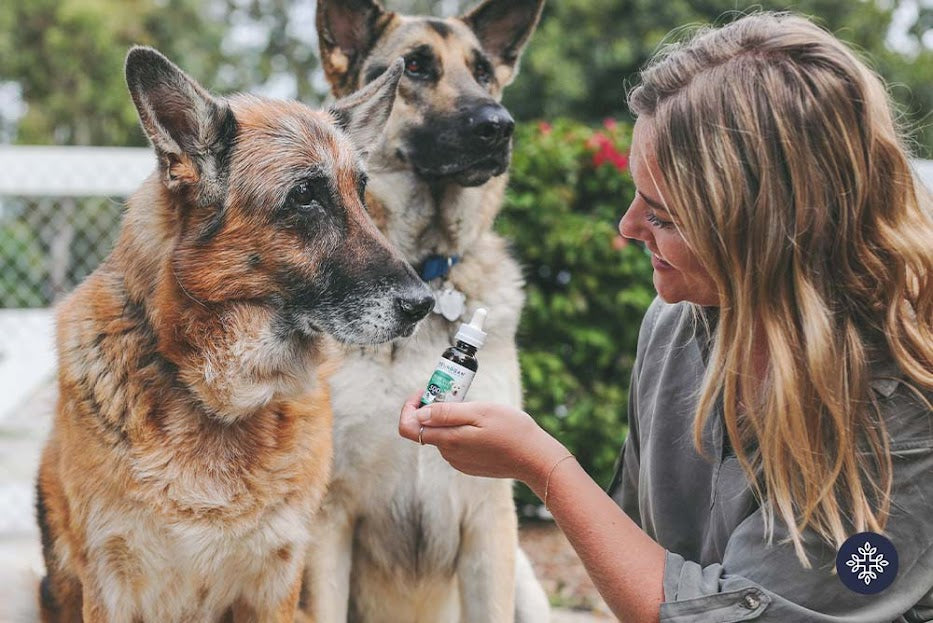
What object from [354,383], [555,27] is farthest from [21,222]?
[555,27]

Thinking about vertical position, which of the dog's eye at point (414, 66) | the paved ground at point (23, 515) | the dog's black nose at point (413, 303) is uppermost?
the dog's eye at point (414, 66)

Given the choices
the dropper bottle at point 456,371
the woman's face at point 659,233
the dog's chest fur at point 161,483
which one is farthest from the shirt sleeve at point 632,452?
the dog's chest fur at point 161,483

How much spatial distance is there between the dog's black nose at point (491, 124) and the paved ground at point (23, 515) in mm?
1998

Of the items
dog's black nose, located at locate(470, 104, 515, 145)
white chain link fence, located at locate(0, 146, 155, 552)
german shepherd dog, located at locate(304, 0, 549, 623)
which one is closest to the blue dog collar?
german shepherd dog, located at locate(304, 0, 549, 623)

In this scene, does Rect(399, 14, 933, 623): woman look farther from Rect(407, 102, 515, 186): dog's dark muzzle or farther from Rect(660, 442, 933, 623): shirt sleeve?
Rect(407, 102, 515, 186): dog's dark muzzle

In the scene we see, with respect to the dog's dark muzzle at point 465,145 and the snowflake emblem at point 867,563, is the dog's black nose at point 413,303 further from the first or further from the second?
the snowflake emblem at point 867,563

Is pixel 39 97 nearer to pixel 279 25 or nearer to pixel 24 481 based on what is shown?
pixel 279 25

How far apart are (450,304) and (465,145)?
22.8 inches

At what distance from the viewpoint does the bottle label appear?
2086 mm

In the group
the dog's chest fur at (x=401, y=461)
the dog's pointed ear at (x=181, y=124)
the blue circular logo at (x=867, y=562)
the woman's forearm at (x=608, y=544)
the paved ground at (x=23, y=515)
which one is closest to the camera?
the blue circular logo at (x=867, y=562)

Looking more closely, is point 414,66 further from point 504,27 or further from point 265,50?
point 265,50

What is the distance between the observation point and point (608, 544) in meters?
1.99

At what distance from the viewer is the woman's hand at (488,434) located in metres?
2.03

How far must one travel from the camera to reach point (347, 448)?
2834 millimetres
